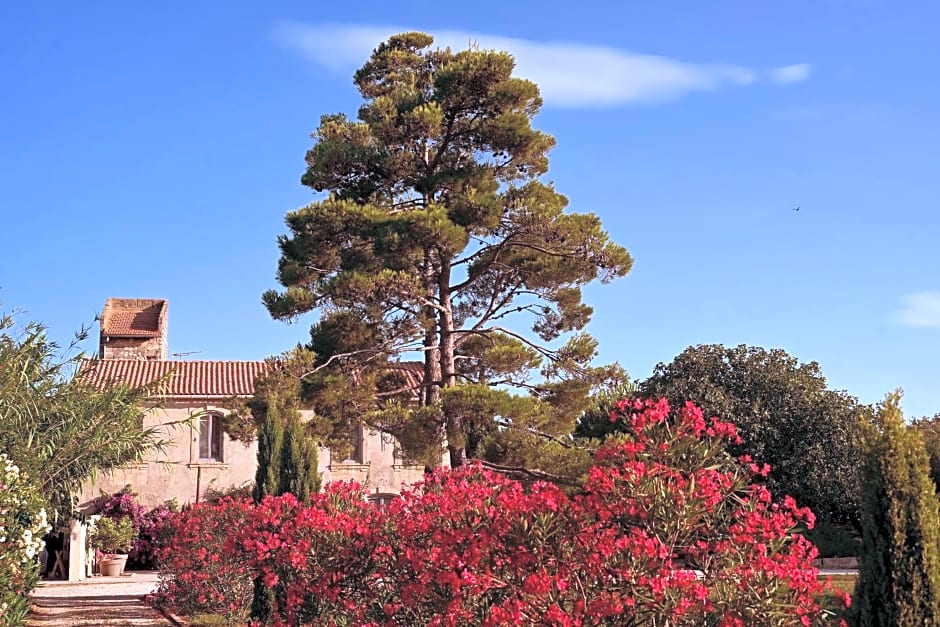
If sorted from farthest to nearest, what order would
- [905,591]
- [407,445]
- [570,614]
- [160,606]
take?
[160,606] < [407,445] < [905,591] < [570,614]

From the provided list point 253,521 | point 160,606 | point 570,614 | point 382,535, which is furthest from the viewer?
point 160,606

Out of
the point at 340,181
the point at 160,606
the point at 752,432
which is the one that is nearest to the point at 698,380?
the point at 752,432

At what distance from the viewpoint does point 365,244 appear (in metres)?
18.2

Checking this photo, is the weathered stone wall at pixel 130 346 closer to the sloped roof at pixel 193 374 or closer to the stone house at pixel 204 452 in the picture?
the sloped roof at pixel 193 374

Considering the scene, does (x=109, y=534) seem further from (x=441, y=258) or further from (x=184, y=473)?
(x=441, y=258)

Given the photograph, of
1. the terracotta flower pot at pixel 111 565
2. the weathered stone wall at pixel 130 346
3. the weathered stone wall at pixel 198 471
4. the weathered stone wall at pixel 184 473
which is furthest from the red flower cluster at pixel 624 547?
the weathered stone wall at pixel 130 346

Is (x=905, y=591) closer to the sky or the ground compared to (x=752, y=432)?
closer to the ground

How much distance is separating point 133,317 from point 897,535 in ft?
135

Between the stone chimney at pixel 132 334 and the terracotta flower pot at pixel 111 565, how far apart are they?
15356 millimetres

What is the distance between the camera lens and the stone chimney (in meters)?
43.0

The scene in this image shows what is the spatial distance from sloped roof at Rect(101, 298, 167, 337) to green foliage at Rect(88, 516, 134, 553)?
52.9ft

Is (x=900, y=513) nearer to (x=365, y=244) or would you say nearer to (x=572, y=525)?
(x=572, y=525)

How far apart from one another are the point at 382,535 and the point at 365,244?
9.90 m

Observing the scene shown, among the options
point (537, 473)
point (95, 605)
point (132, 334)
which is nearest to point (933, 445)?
point (537, 473)
